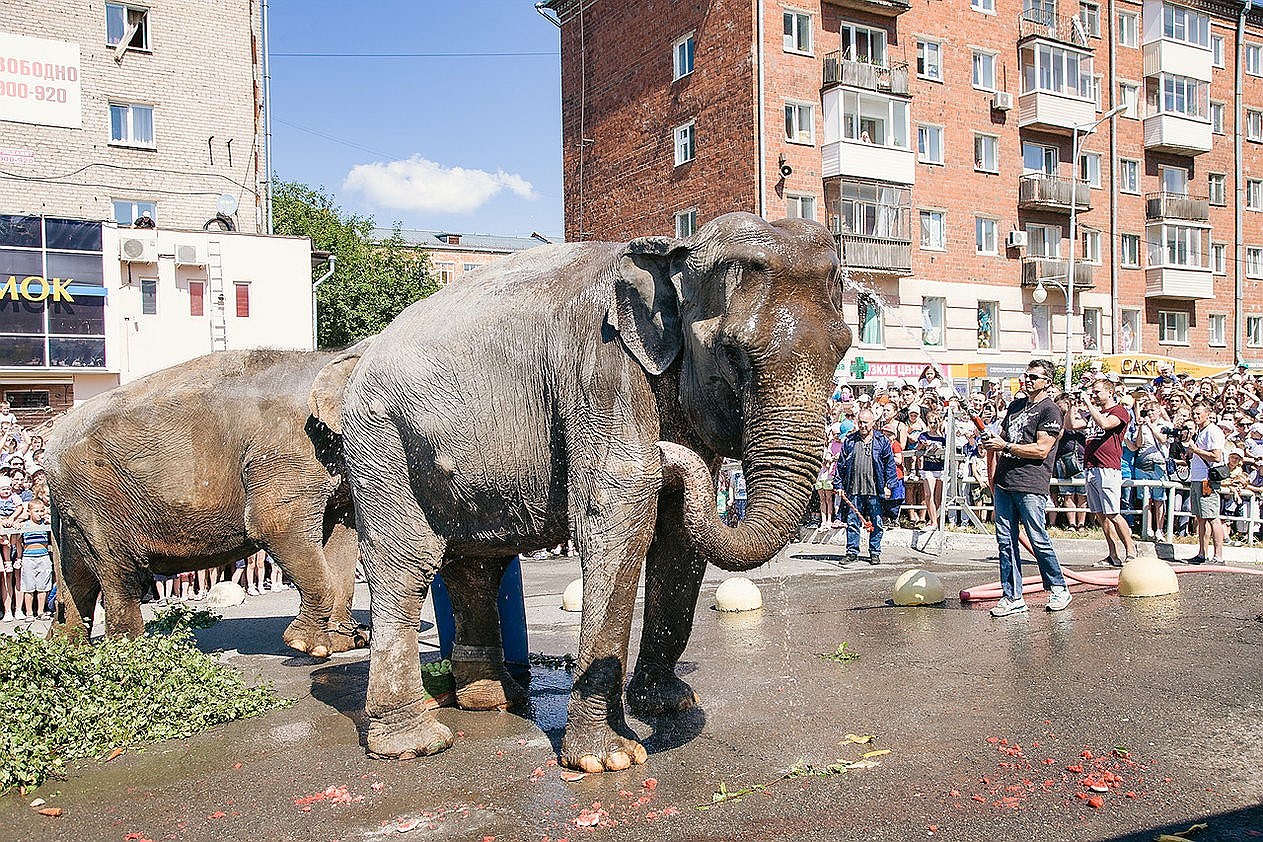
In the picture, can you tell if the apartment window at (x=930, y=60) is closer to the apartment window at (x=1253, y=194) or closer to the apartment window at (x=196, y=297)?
the apartment window at (x=1253, y=194)

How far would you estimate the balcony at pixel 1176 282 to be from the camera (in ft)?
150

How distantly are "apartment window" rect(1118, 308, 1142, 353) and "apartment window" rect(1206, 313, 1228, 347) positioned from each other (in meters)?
5.35

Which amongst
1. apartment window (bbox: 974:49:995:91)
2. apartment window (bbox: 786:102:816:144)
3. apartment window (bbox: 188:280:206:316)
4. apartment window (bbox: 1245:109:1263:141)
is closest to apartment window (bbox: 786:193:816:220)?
apartment window (bbox: 786:102:816:144)

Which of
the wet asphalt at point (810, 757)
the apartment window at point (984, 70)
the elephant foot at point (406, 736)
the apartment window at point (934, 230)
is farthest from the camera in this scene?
the apartment window at point (984, 70)

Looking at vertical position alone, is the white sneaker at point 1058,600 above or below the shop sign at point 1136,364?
below

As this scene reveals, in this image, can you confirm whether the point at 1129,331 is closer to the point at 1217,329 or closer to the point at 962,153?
the point at 1217,329

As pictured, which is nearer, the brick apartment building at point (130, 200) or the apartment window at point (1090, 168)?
the brick apartment building at point (130, 200)

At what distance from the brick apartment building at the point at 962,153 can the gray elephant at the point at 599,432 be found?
96.8 ft

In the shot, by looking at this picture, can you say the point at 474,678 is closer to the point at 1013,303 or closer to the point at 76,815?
the point at 76,815

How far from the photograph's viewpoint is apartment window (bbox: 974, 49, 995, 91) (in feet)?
135

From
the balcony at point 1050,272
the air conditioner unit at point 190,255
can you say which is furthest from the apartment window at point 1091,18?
the air conditioner unit at point 190,255

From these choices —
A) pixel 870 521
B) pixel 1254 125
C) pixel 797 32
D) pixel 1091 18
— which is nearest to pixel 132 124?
pixel 797 32

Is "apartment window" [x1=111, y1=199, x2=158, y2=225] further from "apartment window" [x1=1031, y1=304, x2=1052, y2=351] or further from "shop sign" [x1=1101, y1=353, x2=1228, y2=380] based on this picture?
"shop sign" [x1=1101, y1=353, x2=1228, y2=380]

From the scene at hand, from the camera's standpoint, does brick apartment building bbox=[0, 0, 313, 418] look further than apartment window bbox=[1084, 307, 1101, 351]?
No
